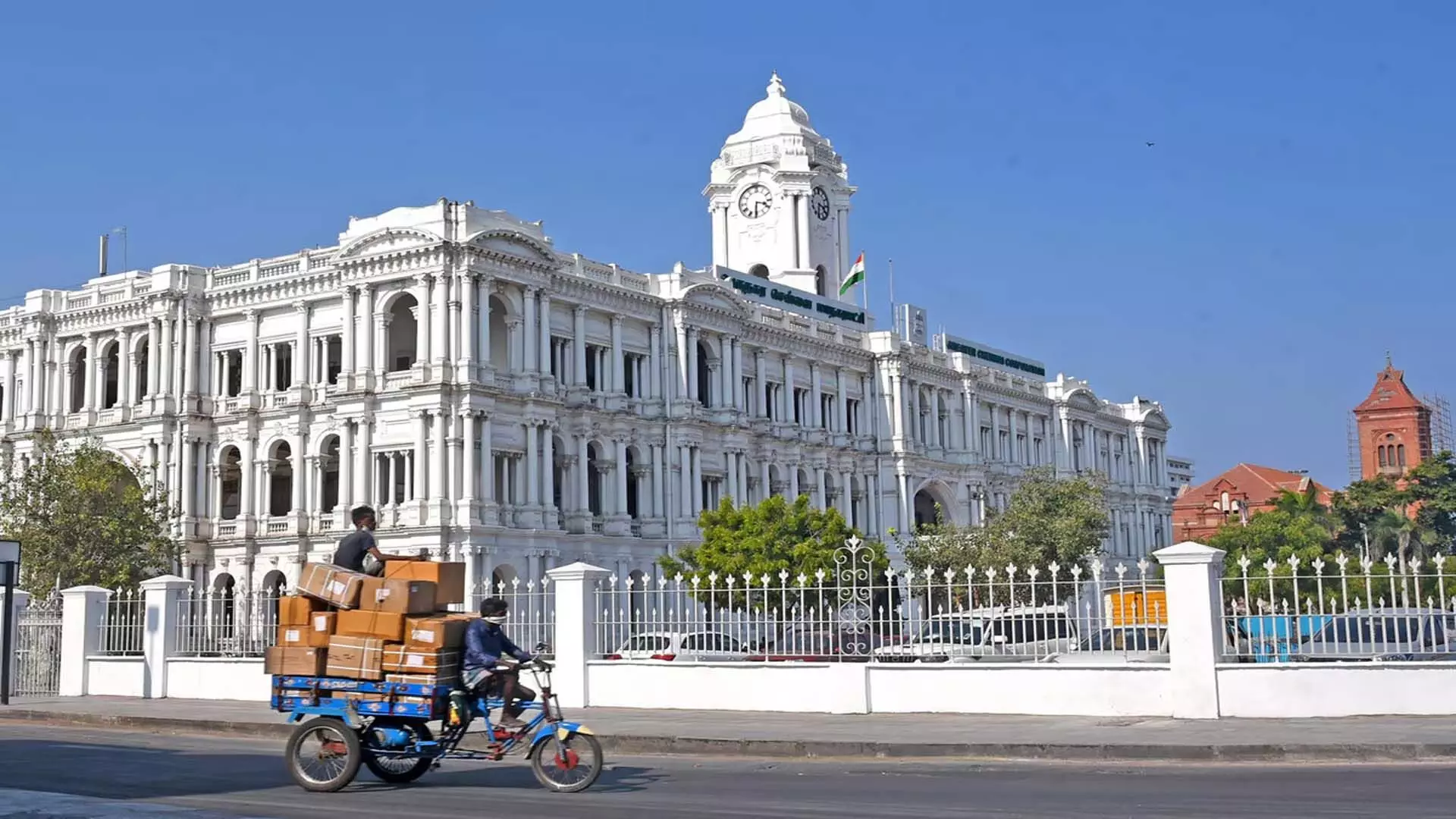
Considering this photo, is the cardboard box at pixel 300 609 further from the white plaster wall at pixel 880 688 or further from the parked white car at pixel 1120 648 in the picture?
the parked white car at pixel 1120 648

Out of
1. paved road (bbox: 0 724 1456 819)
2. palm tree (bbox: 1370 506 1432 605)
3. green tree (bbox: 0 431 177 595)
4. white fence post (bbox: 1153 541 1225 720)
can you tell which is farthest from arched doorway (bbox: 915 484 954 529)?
paved road (bbox: 0 724 1456 819)

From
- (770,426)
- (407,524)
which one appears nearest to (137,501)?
(407,524)

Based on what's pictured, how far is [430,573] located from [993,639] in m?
9.03

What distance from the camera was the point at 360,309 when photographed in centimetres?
4891

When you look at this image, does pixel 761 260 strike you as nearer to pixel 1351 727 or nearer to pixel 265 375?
pixel 265 375

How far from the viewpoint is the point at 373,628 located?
13.4 metres

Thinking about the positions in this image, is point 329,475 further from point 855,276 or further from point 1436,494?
point 1436,494

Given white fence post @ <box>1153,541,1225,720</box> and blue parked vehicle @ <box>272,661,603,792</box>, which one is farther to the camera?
white fence post @ <box>1153,541,1225,720</box>

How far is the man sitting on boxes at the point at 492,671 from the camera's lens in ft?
43.8

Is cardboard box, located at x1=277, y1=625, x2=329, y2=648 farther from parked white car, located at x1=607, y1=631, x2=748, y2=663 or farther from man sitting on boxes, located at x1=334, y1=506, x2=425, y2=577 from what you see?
parked white car, located at x1=607, y1=631, x2=748, y2=663

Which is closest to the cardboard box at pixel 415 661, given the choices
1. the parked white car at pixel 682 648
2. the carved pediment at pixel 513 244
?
the parked white car at pixel 682 648

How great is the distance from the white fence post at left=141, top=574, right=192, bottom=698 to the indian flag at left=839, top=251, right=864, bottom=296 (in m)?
45.3

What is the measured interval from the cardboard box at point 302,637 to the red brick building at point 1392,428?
120 m

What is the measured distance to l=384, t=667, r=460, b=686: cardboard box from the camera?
43.5 ft
